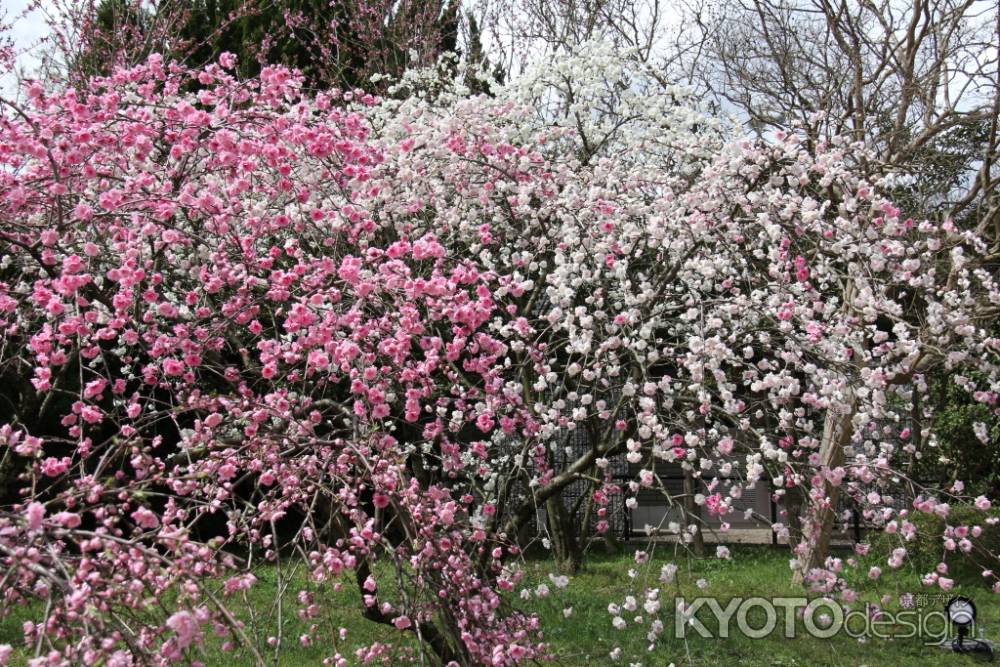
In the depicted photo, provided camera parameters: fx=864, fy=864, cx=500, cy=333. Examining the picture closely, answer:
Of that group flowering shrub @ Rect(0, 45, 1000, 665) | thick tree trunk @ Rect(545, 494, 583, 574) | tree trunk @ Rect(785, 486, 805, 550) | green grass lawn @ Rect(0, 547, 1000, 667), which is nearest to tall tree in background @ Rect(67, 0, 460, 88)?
flowering shrub @ Rect(0, 45, 1000, 665)

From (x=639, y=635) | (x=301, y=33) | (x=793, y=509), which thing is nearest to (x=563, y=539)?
(x=639, y=635)

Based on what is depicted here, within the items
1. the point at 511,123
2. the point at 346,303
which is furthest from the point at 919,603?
the point at 346,303

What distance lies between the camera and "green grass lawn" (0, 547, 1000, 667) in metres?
5.38

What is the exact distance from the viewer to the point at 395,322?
370 centimetres

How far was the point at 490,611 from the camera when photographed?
11.7 feet

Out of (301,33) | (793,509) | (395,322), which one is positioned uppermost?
(301,33)

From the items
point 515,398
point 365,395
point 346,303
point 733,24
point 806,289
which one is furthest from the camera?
point 733,24

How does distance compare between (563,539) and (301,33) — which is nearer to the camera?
(563,539)

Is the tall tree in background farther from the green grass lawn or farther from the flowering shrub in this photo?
the green grass lawn

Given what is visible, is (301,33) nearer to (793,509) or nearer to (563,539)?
(563,539)

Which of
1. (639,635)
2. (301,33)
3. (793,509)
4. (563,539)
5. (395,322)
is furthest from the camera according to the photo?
(301,33)

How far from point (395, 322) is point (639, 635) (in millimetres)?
3377

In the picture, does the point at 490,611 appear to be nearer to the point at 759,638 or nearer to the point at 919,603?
the point at 759,638

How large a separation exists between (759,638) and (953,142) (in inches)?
248
